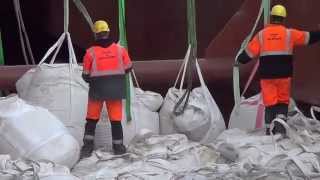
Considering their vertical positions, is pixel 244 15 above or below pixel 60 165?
above

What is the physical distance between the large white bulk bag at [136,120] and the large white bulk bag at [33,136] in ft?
2.10

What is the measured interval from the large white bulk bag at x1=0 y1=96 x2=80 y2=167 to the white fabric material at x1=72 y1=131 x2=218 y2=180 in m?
0.19

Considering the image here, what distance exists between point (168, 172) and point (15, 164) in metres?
0.97

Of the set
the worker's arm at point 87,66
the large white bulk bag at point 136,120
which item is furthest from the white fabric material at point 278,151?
the worker's arm at point 87,66

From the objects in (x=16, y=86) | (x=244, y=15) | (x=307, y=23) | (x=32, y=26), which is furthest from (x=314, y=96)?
(x=32, y=26)

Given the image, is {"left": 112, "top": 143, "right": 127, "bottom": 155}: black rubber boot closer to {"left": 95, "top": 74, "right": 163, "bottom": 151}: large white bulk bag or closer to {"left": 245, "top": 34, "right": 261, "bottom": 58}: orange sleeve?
{"left": 95, "top": 74, "right": 163, "bottom": 151}: large white bulk bag

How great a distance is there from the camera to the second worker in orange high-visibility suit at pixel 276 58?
5.36m

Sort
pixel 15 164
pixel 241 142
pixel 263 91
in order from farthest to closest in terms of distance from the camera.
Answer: pixel 263 91 → pixel 241 142 → pixel 15 164

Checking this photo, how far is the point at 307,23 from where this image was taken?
622 centimetres

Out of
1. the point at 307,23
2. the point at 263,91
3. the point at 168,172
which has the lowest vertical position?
the point at 168,172

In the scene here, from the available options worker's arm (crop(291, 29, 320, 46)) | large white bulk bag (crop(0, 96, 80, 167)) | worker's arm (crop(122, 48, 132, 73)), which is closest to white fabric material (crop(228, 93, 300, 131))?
worker's arm (crop(291, 29, 320, 46))

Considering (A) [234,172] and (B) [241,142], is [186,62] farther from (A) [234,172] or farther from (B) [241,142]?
(A) [234,172]

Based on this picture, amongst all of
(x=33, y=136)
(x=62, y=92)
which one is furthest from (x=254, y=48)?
(x=33, y=136)

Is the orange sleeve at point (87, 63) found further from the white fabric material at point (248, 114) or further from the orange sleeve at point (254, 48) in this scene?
the white fabric material at point (248, 114)
